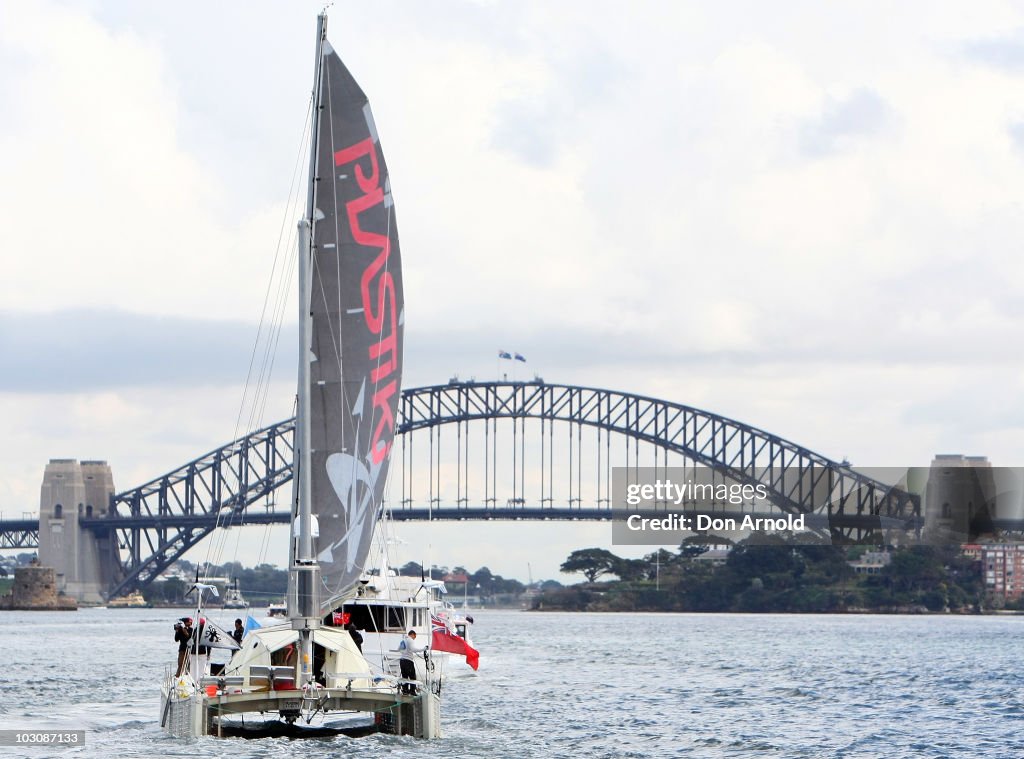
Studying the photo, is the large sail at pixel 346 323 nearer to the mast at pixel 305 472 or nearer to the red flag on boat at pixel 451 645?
the mast at pixel 305 472

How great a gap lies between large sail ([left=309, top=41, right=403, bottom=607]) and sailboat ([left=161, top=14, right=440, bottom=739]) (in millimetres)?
20

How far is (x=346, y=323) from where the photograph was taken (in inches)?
1083

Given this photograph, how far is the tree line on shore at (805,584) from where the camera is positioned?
156m

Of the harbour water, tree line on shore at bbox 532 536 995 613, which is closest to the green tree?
tree line on shore at bbox 532 536 995 613

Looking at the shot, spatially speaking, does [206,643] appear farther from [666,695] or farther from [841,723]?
[666,695]

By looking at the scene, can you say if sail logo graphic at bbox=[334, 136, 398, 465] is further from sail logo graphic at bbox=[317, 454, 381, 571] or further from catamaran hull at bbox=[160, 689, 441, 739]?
catamaran hull at bbox=[160, 689, 441, 739]

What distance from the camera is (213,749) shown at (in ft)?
81.7

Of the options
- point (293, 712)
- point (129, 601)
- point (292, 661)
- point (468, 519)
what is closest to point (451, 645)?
point (292, 661)

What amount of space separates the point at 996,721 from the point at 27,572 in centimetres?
12124

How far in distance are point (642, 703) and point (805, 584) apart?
413ft

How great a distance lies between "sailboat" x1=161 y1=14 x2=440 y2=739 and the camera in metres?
25.7

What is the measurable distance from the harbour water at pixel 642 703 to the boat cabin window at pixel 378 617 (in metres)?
1.90

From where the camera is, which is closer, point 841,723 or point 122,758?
point 122,758

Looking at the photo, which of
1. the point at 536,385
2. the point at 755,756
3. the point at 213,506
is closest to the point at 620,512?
the point at 536,385
